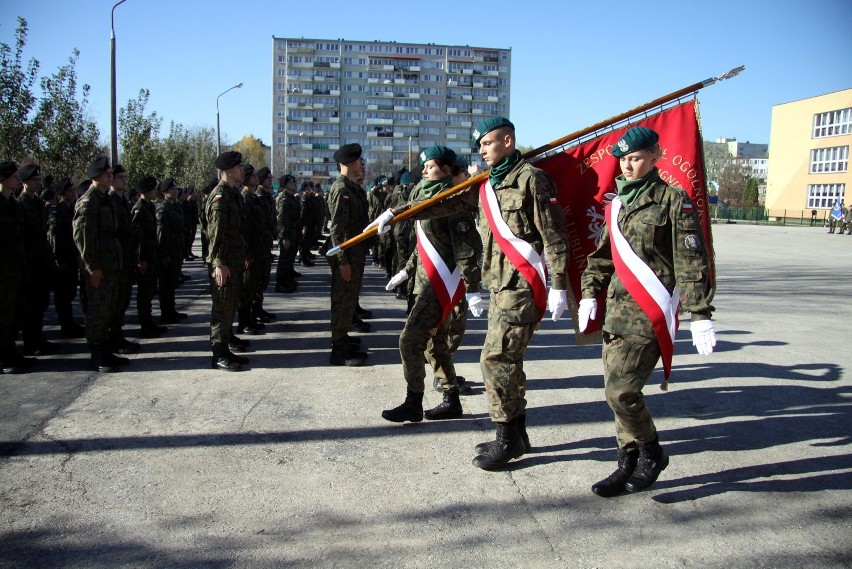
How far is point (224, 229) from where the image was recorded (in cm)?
676

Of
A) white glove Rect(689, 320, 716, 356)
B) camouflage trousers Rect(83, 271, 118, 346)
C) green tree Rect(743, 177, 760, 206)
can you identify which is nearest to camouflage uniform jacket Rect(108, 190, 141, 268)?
camouflage trousers Rect(83, 271, 118, 346)

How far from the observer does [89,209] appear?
6.79 metres

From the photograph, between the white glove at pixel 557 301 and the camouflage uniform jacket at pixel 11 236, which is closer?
the white glove at pixel 557 301

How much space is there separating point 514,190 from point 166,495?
2.83 metres

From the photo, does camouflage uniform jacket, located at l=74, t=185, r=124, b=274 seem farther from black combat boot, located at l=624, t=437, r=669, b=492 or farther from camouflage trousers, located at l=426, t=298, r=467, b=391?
black combat boot, located at l=624, t=437, r=669, b=492

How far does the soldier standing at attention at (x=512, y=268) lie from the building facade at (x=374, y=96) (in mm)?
120936

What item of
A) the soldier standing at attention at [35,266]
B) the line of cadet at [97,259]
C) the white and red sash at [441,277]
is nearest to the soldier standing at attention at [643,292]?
the white and red sash at [441,277]

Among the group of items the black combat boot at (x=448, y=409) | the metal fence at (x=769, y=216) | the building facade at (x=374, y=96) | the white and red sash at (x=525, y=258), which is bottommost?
the black combat boot at (x=448, y=409)

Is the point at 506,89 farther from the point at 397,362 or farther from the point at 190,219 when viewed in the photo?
the point at 397,362

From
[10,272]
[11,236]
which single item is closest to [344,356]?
[10,272]

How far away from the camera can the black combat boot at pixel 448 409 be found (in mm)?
5352

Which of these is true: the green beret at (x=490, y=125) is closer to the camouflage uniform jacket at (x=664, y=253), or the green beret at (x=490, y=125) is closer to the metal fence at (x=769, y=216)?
the camouflage uniform jacket at (x=664, y=253)

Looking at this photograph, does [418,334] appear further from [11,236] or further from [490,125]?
[11,236]

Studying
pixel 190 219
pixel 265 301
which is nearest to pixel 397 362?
pixel 265 301
